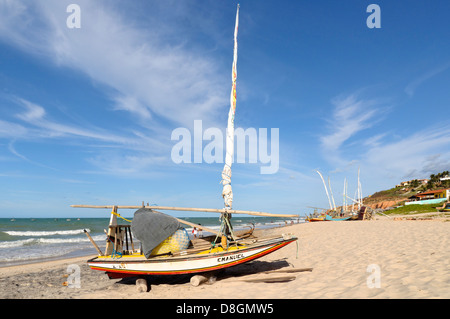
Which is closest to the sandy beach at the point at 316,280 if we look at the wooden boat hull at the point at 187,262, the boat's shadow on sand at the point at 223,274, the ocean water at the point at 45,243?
the boat's shadow on sand at the point at 223,274

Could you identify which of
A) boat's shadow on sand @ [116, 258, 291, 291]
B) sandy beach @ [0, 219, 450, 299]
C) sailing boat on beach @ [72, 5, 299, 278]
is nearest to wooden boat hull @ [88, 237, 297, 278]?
sailing boat on beach @ [72, 5, 299, 278]

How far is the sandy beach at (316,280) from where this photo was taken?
255 inches

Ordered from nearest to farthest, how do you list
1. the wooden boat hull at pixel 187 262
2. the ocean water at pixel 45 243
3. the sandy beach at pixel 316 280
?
the sandy beach at pixel 316 280 → the wooden boat hull at pixel 187 262 → the ocean water at pixel 45 243

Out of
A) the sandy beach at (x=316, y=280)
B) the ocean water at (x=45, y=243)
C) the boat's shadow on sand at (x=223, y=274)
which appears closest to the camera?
the sandy beach at (x=316, y=280)

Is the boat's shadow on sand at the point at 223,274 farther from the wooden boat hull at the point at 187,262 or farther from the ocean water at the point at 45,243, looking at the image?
the ocean water at the point at 45,243

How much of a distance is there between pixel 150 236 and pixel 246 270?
15.0 feet

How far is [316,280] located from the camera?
316 inches

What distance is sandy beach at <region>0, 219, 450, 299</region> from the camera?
6.48 metres

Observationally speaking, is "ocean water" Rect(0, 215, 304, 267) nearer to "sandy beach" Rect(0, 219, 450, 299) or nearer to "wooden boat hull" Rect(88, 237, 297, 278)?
"wooden boat hull" Rect(88, 237, 297, 278)

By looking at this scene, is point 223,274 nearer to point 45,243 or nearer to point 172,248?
point 172,248

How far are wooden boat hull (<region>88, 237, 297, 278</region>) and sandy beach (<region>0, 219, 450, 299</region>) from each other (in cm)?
67

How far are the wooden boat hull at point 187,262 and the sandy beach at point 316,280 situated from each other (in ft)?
2.18
